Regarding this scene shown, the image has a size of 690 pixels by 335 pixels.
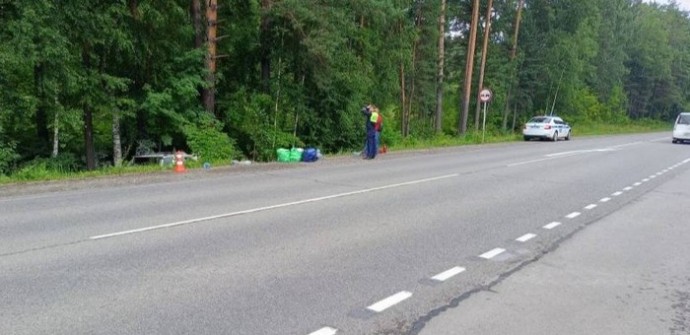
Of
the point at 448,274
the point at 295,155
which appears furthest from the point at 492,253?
the point at 295,155

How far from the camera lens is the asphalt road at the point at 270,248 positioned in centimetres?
455

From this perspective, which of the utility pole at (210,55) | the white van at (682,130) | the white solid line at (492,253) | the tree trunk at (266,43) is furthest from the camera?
the white van at (682,130)

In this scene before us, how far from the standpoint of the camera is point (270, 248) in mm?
6719

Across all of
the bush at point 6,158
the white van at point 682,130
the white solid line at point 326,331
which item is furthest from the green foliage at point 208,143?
the white van at point 682,130

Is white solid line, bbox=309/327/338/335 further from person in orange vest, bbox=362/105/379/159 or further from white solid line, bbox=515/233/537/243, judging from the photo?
person in orange vest, bbox=362/105/379/159

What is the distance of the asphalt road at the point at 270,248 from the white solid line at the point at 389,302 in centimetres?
2

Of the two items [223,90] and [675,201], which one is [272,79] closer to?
[223,90]

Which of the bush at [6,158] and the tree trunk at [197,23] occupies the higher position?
the tree trunk at [197,23]

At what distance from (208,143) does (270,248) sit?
40.9 feet

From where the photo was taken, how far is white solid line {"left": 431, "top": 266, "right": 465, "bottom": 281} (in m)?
5.71

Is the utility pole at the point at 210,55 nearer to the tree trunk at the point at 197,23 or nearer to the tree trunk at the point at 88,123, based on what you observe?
the tree trunk at the point at 197,23

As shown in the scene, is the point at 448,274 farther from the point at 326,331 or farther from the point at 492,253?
the point at 326,331

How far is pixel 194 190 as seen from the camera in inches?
455

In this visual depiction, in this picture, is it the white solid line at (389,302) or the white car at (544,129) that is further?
the white car at (544,129)
